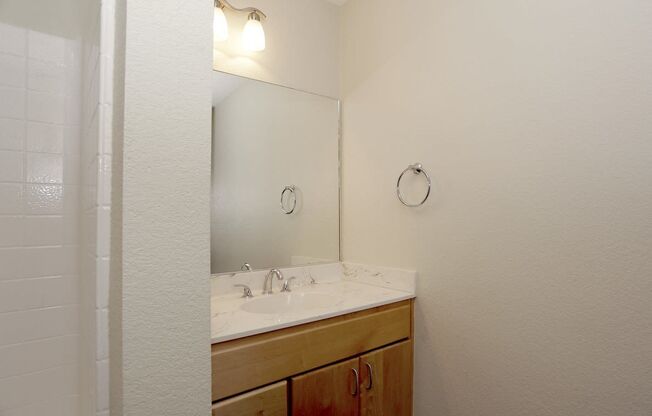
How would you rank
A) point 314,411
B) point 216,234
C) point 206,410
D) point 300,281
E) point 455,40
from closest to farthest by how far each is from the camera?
point 206,410 < point 314,411 < point 455,40 < point 216,234 < point 300,281

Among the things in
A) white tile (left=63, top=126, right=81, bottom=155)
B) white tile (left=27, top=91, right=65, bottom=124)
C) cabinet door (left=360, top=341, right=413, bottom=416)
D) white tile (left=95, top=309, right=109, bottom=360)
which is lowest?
cabinet door (left=360, top=341, right=413, bottom=416)

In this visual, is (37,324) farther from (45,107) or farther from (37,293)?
(45,107)

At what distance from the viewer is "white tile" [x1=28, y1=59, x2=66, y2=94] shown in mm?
1206

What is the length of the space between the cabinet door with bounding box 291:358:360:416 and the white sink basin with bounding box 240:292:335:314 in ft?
0.97

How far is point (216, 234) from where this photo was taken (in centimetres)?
161

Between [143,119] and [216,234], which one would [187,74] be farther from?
[216,234]

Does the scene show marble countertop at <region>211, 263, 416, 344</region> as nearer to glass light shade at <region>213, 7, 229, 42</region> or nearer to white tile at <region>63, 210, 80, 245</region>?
white tile at <region>63, 210, 80, 245</region>

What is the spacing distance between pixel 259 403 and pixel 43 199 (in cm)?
104

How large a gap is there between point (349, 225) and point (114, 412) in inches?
56.3

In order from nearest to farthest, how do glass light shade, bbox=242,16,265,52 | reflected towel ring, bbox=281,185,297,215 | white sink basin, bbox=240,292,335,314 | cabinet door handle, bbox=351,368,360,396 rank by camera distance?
cabinet door handle, bbox=351,368,360,396, white sink basin, bbox=240,292,335,314, glass light shade, bbox=242,16,265,52, reflected towel ring, bbox=281,185,297,215

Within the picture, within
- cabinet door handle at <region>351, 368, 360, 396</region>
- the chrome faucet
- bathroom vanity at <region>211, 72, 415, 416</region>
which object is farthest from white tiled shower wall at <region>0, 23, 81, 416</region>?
cabinet door handle at <region>351, 368, 360, 396</region>

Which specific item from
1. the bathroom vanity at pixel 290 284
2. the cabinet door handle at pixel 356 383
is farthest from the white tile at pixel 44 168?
the cabinet door handle at pixel 356 383

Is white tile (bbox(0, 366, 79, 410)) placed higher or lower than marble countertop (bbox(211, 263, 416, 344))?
lower

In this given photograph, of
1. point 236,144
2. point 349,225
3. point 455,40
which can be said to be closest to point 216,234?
point 236,144
